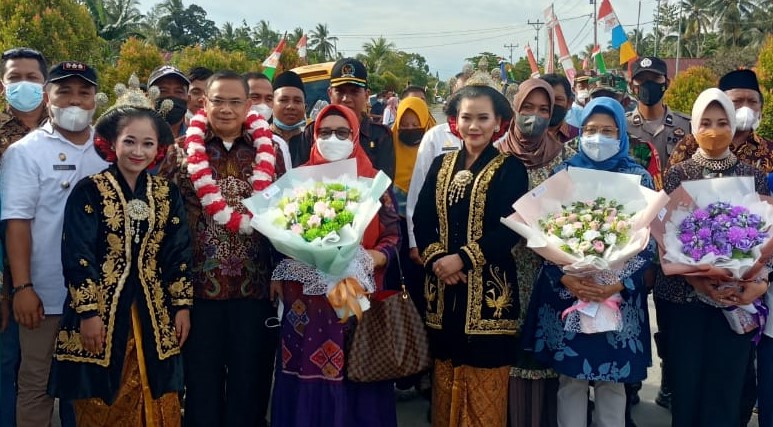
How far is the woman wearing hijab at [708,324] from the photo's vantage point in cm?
357

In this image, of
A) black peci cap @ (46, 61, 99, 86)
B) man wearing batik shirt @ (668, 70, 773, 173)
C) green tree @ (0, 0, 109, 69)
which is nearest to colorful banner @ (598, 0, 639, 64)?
man wearing batik shirt @ (668, 70, 773, 173)

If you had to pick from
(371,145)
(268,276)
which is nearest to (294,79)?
(371,145)

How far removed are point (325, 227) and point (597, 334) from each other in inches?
61.8

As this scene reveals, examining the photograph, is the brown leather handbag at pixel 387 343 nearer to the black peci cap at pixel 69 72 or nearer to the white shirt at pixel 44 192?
the white shirt at pixel 44 192

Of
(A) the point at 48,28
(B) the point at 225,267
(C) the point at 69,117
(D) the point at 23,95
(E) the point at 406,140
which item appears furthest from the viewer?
(A) the point at 48,28

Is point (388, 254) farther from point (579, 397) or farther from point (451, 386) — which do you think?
point (579, 397)

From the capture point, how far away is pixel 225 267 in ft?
11.5

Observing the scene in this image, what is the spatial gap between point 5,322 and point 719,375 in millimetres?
4040

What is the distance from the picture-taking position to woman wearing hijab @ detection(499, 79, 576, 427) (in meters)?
3.75

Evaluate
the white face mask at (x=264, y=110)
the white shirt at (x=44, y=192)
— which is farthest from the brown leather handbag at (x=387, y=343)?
the white face mask at (x=264, y=110)

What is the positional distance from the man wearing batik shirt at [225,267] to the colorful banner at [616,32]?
7.92 m

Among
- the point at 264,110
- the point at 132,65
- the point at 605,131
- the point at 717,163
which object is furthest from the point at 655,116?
the point at 132,65

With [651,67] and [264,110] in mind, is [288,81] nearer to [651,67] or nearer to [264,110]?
[264,110]

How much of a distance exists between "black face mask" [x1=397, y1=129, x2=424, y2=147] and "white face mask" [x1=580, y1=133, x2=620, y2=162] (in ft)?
6.58
